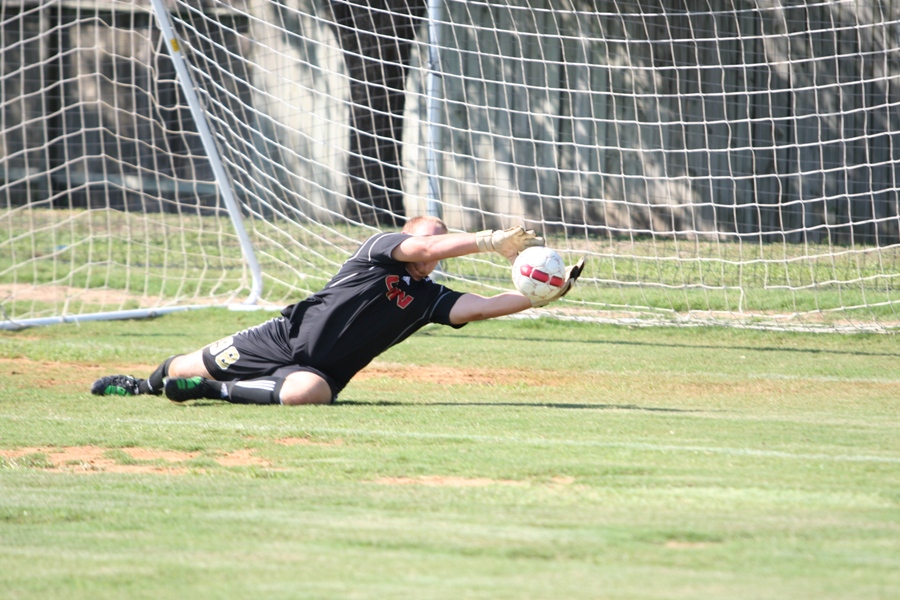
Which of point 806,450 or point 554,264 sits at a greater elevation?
point 554,264

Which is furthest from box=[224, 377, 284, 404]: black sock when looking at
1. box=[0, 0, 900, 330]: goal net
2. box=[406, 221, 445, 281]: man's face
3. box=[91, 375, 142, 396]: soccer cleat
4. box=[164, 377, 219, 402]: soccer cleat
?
box=[0, 0, 900, 330]: goal net

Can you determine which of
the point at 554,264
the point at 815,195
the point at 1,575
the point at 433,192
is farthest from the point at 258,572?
the point at 815,195

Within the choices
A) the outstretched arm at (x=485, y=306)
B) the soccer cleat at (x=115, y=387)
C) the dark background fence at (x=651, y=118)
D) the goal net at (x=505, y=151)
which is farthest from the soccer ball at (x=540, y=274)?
the dark background fence at (x=651, y=118)

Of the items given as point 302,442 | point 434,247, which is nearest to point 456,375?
point 434,247

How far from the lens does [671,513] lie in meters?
4.14

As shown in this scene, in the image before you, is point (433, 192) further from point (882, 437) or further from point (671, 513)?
point (671, 513)

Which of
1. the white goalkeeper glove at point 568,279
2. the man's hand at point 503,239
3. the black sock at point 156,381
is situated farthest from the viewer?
the black sock at point 156,381

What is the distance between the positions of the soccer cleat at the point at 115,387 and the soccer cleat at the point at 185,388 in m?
0.62

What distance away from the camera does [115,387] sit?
25.2ft

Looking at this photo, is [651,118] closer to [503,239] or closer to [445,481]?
[503,239]

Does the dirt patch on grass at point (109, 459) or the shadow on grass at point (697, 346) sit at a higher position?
the dirt patch on grass at point (109, 459)

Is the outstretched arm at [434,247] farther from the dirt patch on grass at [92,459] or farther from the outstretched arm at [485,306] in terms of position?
the dirt patch on grass at [92,459]

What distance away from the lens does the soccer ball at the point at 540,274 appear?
21.5ft

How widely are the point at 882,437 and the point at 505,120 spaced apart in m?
10.3
